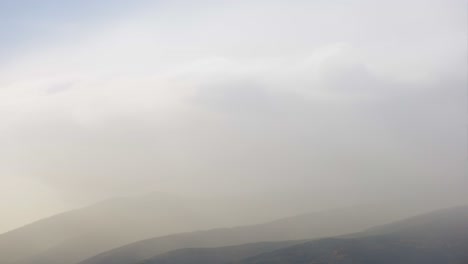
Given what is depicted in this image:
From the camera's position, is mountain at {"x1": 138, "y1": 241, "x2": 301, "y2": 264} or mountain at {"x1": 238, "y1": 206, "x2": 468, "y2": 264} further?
mountain at {"x1": 138, "y1": 241, "x2": 301, "y2": 264}

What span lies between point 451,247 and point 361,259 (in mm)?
22734

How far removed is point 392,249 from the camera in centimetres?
13475

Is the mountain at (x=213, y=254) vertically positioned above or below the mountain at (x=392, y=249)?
above

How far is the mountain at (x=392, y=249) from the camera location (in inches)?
4995

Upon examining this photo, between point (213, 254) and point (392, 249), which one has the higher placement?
point (213, 254)

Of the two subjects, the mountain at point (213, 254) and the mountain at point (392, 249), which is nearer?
the mountain at point (392, 249)

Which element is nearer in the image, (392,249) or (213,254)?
(392,249)

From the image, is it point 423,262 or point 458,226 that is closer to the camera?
point 423,262

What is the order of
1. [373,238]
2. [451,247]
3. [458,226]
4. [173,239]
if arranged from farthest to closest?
[173,239] < [458,226] < [373,238] < [451,247]

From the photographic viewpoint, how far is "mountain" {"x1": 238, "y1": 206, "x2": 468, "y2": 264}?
416 feet

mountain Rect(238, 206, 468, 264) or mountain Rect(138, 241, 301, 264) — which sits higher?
mountain Rect(138, 241, 301, 264)

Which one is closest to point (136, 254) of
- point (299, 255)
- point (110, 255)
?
point (110, 255)

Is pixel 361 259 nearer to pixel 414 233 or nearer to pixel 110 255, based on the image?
pixel 414 233

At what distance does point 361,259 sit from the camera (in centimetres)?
12888
